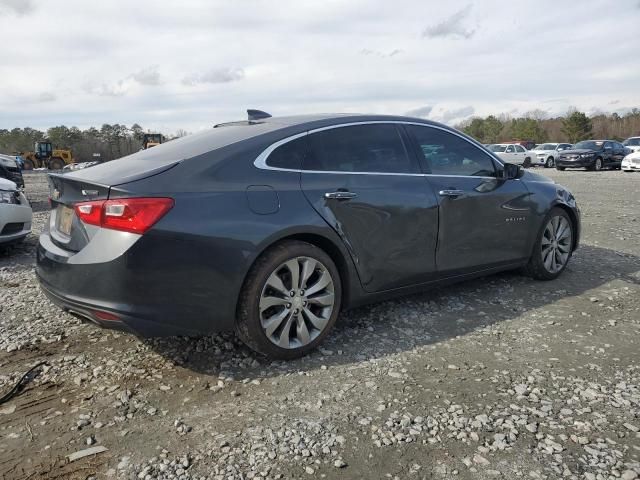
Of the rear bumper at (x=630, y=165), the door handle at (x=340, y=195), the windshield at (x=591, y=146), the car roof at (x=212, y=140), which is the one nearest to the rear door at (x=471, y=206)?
the car roof at (x=212, y=140)

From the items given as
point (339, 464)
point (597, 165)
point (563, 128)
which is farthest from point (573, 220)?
point (563, 128)

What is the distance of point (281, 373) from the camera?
126 inches

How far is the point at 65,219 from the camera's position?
3.23 metres

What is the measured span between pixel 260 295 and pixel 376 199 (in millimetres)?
1129

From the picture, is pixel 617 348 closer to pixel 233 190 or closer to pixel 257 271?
pixel 257 271

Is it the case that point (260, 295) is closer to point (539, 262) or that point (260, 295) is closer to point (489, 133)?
point (539, 262)

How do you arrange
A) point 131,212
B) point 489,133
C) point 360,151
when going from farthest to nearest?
point 489,133
point 360,151
point 131,212

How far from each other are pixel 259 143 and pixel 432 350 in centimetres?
184

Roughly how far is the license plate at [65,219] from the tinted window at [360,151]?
1.52 m

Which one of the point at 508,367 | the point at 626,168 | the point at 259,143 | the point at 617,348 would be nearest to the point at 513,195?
the point at 617,348

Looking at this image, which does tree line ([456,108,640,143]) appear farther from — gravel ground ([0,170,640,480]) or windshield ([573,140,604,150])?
gravel ground ([0,170,640,480])

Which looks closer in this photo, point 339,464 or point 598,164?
point 339,464

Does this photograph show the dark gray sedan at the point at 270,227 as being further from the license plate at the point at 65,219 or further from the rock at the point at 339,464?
the rock at the point at 339,464

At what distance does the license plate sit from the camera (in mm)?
3152
